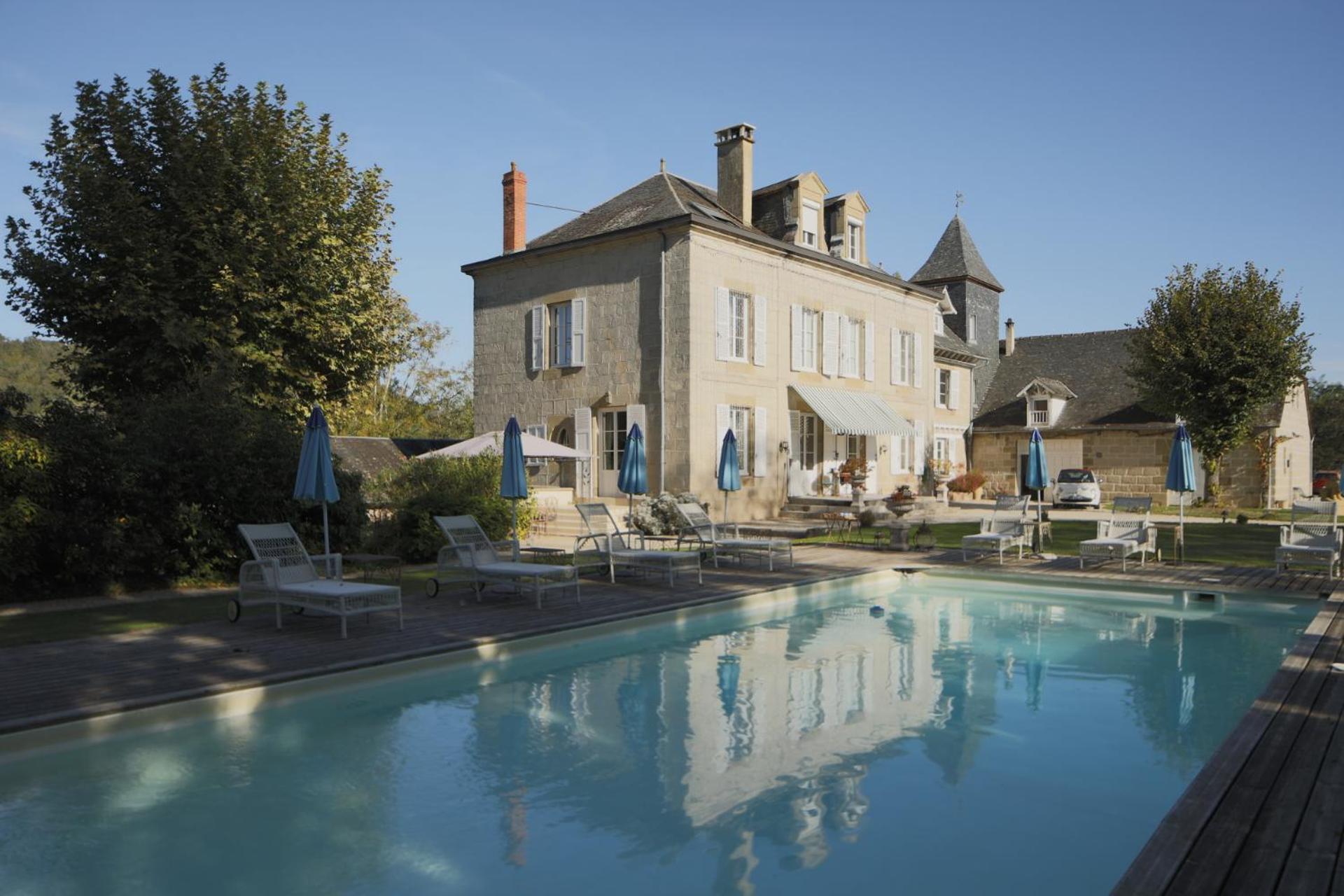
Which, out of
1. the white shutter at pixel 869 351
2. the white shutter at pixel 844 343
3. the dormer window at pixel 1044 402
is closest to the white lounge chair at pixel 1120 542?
the white shutter at pixel 844 343

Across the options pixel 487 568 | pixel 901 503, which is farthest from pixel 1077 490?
pixel 487 568

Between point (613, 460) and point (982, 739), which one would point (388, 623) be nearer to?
point (982, 739)

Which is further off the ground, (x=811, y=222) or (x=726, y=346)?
(x=811, y=222)

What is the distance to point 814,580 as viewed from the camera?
502 inches

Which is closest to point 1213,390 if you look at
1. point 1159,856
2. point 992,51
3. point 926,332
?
point 926,332

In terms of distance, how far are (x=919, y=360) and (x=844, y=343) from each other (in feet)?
16.4

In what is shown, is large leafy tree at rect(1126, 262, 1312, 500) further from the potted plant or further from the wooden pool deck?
the wooden pool deck

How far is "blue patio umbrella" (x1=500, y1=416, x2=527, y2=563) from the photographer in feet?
36.9

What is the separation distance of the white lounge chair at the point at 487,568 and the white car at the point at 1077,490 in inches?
961

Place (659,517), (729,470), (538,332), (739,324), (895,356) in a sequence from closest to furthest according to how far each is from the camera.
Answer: (729,470), (659,517), (739,324), (538,332), (895,356)

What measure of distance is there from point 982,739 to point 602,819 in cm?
320

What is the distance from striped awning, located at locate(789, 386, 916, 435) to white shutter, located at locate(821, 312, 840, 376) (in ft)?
2.26

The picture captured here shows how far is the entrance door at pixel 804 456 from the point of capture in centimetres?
2459

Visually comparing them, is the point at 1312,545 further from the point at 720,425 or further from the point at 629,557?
the point at 720,425
